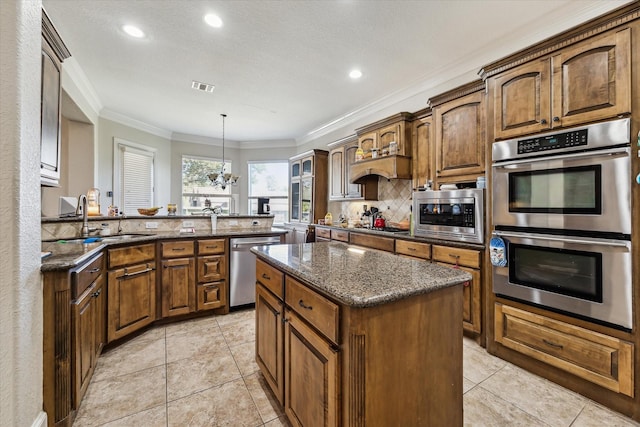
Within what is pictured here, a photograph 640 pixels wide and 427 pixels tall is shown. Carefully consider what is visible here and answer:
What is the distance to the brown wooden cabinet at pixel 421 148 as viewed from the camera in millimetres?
3205

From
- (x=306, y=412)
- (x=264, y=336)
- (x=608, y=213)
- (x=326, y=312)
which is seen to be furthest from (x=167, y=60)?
(x=608, y=213)

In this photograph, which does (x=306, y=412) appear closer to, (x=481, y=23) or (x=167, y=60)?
(x=481, y=23)

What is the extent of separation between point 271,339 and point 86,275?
128 cm

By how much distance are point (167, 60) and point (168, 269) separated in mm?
2330

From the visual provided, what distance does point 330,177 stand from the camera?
16.5 ft

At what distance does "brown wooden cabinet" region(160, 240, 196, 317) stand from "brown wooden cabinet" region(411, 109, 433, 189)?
2750 millimetres

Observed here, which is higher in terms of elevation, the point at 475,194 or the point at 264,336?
the point at 475,194

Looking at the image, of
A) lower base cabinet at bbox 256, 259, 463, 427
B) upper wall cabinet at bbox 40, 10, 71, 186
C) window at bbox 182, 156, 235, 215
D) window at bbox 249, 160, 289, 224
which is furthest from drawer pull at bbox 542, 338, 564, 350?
window at bbox 182, 156, 235, 215

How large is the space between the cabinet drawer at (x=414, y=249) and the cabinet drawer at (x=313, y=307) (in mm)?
1842

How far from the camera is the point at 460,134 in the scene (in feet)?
8.85

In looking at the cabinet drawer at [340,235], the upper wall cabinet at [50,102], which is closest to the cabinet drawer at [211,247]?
the upper wall cabinet at [50,102]

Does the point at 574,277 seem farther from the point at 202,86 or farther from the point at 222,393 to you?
the point at 202,86

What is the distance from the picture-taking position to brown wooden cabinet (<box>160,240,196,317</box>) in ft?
9.19

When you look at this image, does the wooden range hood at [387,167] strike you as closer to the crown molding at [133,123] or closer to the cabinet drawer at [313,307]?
the cabinet drawer at [313,307]
